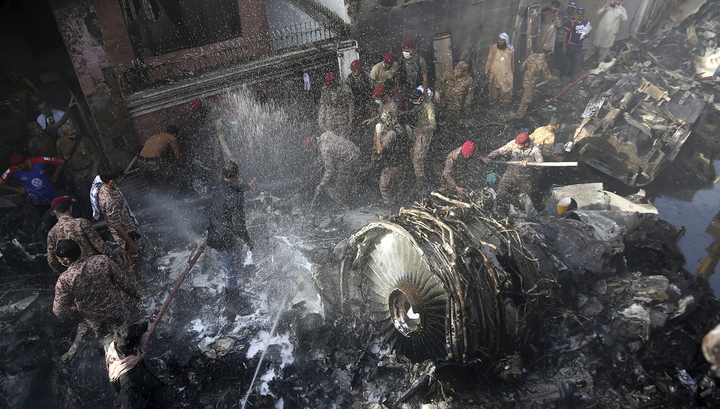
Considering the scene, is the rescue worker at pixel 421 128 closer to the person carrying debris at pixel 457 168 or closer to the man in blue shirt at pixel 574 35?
the person carrying debris at pixel 457 168

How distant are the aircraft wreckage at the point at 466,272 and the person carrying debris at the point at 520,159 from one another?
1.51 meters

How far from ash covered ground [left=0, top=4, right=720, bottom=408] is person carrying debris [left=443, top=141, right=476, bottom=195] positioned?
1377 millimetres

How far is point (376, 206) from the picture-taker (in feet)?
22.9

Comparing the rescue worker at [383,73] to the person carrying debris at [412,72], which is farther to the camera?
the person carrying debris at [412,72]

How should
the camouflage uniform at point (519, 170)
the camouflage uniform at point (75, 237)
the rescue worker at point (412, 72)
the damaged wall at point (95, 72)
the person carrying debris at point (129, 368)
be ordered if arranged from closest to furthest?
1. the person carrying debris at point (129, 368)
2. the camouflage uniform at point (75, 237)
3. the damaged wall at point (95, 72)
4. the camouflage uniform at point (519, 170)
5. the rescue worker at point (412, 72)

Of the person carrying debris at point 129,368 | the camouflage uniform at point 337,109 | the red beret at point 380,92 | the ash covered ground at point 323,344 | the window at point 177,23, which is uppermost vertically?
the window at point 177,23

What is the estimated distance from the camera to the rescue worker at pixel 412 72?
29.6ft

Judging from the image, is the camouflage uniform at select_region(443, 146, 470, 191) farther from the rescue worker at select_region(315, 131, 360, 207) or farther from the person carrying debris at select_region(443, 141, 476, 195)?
the rescue worker at select_region(315, 131, 360, 207)

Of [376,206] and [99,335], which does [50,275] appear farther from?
[376,206]

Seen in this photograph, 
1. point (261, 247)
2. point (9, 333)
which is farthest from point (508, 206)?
point (9, 333)

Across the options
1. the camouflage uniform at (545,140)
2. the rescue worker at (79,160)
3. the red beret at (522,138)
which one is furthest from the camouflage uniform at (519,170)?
the rescue worker at (79,160)

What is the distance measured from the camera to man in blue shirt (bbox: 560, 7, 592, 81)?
11.0m

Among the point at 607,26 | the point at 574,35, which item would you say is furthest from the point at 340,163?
the point at 607,26

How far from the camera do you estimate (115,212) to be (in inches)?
193
